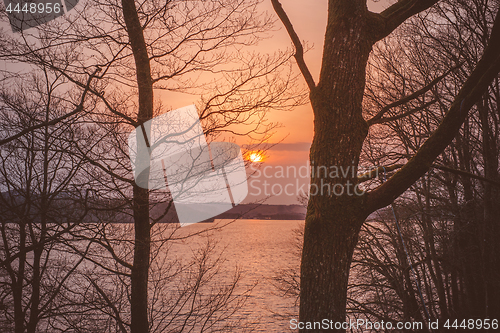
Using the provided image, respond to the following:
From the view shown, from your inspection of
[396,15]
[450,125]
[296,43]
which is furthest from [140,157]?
[450,125]

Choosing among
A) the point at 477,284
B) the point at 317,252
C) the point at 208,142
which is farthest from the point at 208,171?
the point at 477,284

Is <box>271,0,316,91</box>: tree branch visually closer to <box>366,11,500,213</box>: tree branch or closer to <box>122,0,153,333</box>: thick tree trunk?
<box>366,11,500,213</box>: tree branch

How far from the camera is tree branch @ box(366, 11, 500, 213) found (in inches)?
113

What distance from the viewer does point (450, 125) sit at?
2992 mm

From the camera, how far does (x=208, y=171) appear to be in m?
5.95

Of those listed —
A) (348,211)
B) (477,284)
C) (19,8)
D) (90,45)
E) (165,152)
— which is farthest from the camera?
(477,284)

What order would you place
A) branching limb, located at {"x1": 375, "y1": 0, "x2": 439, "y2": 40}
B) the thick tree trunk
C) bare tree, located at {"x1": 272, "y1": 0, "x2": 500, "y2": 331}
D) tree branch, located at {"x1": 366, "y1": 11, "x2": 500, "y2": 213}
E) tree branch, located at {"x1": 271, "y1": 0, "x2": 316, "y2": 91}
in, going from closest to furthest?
tree branch, located at {"x1": 366, "y1": 11, "x2": 500, "y2": 213} < bare tree, located at {"x1": 272, "y1": 0, "x2": 500, "y2": 331} < branching limb, located at {"x1": 375, "y1": 0, "x2": 439, "y2": 40} < tree branch, located at {"x1": 271, "y1": 0, "x2": 316, "y2": 91} < the thick tree trunk

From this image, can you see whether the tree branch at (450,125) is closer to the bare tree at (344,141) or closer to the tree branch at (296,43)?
the bare tree at (344,141)

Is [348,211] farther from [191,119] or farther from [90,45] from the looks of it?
[90,45]

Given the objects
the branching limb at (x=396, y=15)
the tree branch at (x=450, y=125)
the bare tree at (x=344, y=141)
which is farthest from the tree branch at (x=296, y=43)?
the tree branch at (x=450, y=125)

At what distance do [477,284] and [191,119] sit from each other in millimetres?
8439

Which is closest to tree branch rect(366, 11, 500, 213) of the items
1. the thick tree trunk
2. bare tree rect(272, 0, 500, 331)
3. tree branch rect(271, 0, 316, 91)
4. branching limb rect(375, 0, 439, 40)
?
bare tree rect(272, 0, 500, 331)

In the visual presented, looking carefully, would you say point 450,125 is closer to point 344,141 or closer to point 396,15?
point 344,141

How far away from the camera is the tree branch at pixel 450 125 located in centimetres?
288
